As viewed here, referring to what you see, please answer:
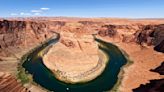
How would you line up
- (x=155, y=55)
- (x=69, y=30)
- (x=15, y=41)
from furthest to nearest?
(x=15, y=41) → (x=69, y=30) → (x=155, y=55)

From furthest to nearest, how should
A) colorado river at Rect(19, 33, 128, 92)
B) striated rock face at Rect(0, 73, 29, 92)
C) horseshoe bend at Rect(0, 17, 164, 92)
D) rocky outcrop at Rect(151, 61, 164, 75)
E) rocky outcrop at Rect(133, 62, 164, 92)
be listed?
rocky outcrop at Rect(151, 61, 164, 75) → horseshoe bend at Rect(0, 17, 164, 92) → colorado river at Rect(19, 33, 128, 92) → striated rock face at Rect(0, 73, 29, 92) → rocky outcrop at Rect(133, 62, 164, 92)

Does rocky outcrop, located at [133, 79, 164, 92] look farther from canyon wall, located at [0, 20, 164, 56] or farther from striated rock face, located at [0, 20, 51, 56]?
striated rock face, located at [0, 20, 51, 56]

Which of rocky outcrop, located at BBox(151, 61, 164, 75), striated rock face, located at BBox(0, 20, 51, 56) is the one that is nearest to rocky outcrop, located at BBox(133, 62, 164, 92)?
rocky outcrop, located at BBox(151, 61, 164, 75)

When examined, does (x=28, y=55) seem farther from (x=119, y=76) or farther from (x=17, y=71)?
(x=119, y=76)

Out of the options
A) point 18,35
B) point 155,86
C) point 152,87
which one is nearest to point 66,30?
point 18,35

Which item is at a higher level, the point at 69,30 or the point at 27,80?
the point at 69,30

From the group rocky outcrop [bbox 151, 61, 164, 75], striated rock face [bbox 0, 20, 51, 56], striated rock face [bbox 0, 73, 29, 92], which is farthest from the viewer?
striated rock face [bbox 0, 20, 51, 56]

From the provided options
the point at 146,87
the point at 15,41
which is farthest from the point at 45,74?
the point at 15,41

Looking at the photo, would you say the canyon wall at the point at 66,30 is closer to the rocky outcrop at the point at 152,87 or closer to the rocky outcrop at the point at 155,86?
the rocky outcrop at the point at 155,86
